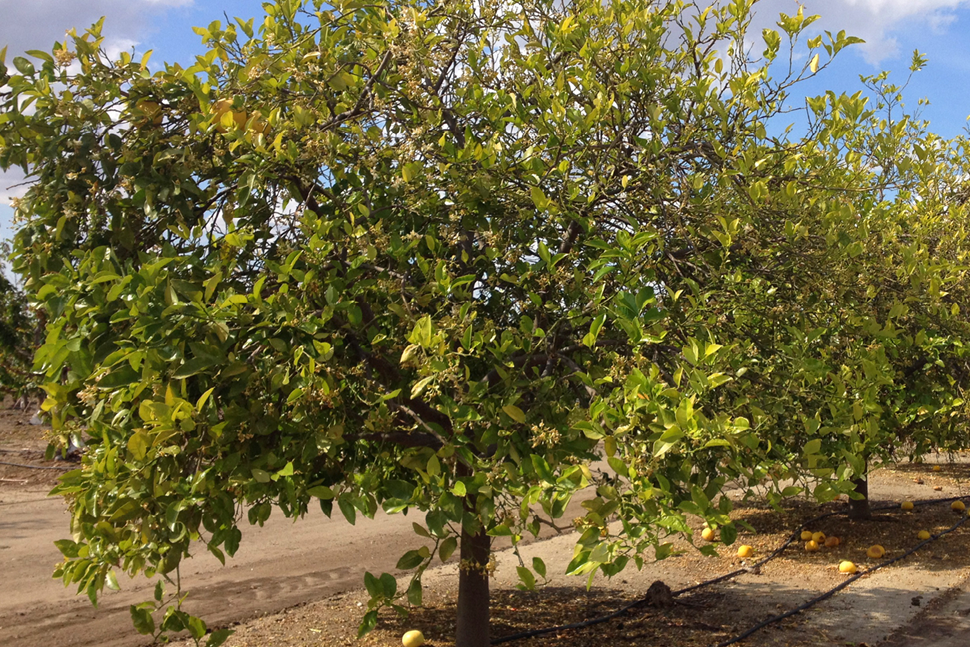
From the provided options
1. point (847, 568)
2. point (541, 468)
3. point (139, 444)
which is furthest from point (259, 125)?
point (847, 568)

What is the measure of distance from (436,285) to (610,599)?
4690mm

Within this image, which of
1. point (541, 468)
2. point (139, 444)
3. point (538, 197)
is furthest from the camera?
point (538, 197)

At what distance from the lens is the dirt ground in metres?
5.76

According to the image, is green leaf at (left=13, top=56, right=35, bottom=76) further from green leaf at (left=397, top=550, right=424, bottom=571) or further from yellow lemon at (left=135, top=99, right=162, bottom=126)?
green leaf at (left=397, top=550, right=424, bottom=571)

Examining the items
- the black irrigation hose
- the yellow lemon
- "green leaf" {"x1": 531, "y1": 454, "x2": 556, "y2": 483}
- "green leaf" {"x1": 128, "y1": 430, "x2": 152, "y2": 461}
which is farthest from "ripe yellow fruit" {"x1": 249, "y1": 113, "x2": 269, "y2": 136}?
the black irrigation hose

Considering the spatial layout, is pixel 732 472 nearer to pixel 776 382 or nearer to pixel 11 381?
pixel 776 382

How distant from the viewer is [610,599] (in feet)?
22.1

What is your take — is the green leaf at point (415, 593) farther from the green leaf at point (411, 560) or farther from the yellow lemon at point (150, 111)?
the yellow lemon at point (150, 111)

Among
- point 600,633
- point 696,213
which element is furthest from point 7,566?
point 696,213

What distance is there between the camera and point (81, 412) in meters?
3.14

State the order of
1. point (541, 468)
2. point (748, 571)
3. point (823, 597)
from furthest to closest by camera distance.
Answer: point (748, 571) < point (823, 597) < point (541, 468)

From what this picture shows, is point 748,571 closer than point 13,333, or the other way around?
point 748,571

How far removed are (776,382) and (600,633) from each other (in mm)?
3018

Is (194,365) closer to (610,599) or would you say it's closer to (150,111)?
(150,111)
